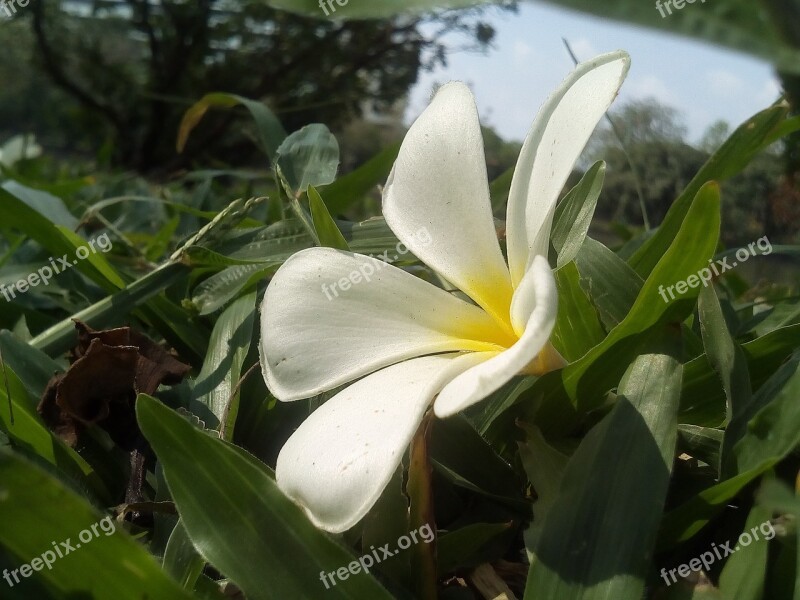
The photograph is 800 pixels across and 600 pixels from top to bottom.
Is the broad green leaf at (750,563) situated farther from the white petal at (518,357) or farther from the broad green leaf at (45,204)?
the broad green leaf at (45,204)

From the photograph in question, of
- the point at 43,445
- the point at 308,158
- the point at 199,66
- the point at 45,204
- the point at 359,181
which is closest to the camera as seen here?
the point at 43,445

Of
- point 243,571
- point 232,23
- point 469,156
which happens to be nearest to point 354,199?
point 469,156

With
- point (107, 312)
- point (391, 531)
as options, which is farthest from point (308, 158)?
point (391, 531)

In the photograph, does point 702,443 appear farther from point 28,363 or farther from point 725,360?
point 28,363

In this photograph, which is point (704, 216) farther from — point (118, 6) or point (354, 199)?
point (118, 6)

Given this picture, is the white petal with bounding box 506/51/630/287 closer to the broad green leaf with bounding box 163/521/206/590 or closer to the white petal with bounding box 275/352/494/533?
the white petal with bounding box 275/352/494/533

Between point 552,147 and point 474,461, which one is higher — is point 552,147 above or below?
above

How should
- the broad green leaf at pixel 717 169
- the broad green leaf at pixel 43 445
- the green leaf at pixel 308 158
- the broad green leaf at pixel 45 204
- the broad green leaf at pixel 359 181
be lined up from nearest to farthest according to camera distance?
the broad green leaf at pixel 43 445
the broad green leaf at pixel 717 169
the green leaf at pixel 308 158
the broad green leaf at pixel 359 181
the broad green leaf at pixel 45 204

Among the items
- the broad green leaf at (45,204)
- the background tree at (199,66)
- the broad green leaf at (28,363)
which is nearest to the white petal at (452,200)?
the broad green leaf at (28,363)
